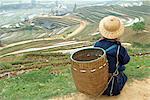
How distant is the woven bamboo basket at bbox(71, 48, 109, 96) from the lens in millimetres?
4812

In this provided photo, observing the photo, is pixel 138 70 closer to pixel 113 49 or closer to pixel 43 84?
pixel 113 49

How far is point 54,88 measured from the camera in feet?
21.9

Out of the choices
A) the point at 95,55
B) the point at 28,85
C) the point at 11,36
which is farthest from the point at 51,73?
the point at 11,36

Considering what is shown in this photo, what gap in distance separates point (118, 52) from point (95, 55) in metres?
0.42

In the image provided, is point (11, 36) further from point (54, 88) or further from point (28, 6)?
point (28, 6)

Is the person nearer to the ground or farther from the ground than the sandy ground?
farther from the ground

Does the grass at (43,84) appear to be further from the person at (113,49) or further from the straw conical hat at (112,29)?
the straw conical hat at (112,29)

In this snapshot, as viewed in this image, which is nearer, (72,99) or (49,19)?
(72,99)

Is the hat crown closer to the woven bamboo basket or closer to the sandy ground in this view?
the woven bamboo basket

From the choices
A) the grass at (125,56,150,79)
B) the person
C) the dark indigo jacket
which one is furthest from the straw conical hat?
the grass at (125,56,150,79)

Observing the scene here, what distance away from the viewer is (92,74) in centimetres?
482

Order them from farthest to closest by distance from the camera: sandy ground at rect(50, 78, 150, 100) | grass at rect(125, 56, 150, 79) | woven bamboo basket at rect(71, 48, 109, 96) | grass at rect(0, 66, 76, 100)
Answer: grass at rect(125, 56, 150, 79) < grass at rect(0, 66, 76, 100) < sandy ground at rect(50, 78, 150, 100) < woven bamboo basket at rect(71, 48, 109, 96)

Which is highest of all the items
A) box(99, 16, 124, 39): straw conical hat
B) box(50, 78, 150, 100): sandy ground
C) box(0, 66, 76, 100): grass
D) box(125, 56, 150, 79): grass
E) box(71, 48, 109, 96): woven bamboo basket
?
box(99, 16, 124, 39): straw conical hat

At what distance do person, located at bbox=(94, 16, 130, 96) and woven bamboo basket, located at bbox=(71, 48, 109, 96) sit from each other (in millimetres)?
230
